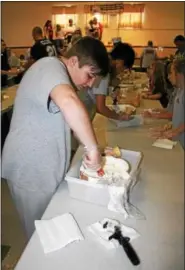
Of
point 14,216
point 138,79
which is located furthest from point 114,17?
point 14,216

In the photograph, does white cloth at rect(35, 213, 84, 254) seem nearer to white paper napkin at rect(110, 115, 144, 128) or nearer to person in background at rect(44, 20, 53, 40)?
white paper napkin at rect(110, 115, 144, 128)

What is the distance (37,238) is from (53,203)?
0.20m

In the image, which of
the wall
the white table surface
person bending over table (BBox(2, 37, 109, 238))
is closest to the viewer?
the white table surface

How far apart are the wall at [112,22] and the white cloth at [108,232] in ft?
24.8

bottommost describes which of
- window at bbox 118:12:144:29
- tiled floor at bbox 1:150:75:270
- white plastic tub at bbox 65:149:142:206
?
tiled floor at bbox 1:150:75:270

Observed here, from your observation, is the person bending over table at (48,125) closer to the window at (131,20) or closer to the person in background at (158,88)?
the person in background at (158,88)

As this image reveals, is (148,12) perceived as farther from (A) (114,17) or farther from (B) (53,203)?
(B) (53,203)

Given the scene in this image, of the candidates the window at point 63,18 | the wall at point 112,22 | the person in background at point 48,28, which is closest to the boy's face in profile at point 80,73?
the person in background at point 48,28

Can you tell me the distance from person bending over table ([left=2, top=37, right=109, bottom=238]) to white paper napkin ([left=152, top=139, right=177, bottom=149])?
60 cm

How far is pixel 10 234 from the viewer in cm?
188

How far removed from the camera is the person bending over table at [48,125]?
40.7 inches

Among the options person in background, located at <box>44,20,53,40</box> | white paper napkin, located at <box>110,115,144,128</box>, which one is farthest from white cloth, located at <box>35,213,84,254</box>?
person in background, located at <box>44,20,53,40</box>

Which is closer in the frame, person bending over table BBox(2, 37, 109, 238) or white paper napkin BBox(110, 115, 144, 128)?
person bending over table BBox(2, 37, 109, 238)

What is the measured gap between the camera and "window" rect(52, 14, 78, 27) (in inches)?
314
